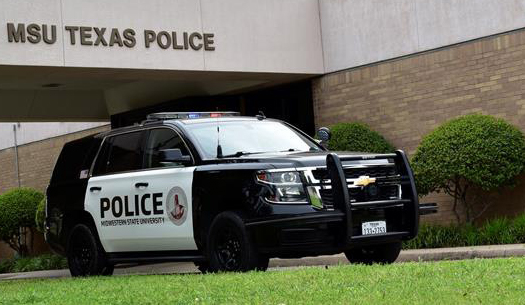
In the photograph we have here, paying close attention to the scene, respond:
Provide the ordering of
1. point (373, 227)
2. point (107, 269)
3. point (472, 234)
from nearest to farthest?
1. point (373, 227)
2. point (107, 269)
3. point (472, 234)

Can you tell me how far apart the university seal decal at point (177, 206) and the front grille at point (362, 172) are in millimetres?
1823

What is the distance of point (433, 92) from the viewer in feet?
62.2

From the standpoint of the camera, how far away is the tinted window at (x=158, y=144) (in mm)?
12375

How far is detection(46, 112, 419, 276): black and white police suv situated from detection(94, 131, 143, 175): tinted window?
0.02 metres

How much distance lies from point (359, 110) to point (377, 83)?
0.78 metres

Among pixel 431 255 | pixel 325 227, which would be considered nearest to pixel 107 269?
pixel 325 227

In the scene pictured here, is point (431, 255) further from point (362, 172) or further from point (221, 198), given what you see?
point (221, 198)

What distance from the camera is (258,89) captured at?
2275 centimetres

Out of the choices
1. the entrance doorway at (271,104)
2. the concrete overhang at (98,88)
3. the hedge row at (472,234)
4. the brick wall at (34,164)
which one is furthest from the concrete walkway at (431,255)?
the brick wall at (34,164)

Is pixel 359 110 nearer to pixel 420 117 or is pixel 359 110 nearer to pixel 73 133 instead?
pixel 420 117

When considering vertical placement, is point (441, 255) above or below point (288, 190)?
below

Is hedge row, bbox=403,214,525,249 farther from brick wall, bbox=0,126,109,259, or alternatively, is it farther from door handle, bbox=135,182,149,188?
brick wall, bbox=0,126,109,259

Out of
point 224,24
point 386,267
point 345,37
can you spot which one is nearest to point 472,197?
point 345,37

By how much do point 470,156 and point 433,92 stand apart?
2.50 metres
